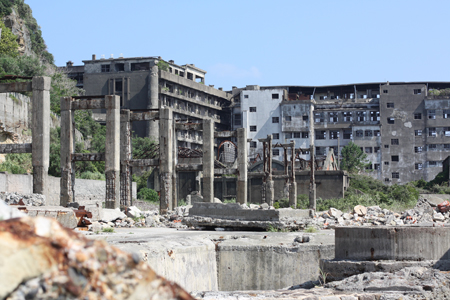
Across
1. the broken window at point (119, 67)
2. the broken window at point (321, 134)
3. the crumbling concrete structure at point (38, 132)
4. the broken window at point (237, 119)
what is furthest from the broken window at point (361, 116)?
the crumbling concrete structure at point (38, 132)

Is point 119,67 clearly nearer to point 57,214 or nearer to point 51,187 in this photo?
point 51,187

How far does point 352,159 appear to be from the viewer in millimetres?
66250

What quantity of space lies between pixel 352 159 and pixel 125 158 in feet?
152

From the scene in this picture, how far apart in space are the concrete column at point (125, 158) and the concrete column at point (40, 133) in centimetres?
465

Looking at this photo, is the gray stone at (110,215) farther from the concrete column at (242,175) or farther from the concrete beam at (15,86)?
the concrete column at (242,175)

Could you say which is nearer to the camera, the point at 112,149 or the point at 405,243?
the point at 405,243

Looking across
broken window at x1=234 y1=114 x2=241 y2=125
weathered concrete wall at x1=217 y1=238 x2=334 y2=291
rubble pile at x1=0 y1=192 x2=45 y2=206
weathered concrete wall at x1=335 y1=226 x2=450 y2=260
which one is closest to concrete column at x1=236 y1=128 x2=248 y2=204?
rubble pile at x1=0 y1=192 x2=45 y2=206

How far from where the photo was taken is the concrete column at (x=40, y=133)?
1992 centimetres

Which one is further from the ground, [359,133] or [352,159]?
[359,133]

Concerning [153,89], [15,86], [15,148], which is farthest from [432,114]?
[15,148]

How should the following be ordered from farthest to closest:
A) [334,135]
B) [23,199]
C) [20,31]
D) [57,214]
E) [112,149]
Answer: [334,135], [20,31], [112,149], [23,199], [57,214]

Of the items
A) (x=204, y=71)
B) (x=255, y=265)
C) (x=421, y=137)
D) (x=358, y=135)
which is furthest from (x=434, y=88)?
(x=255, y=265)

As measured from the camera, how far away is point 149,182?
1857 inches

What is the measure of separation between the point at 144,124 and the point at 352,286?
211 ft
